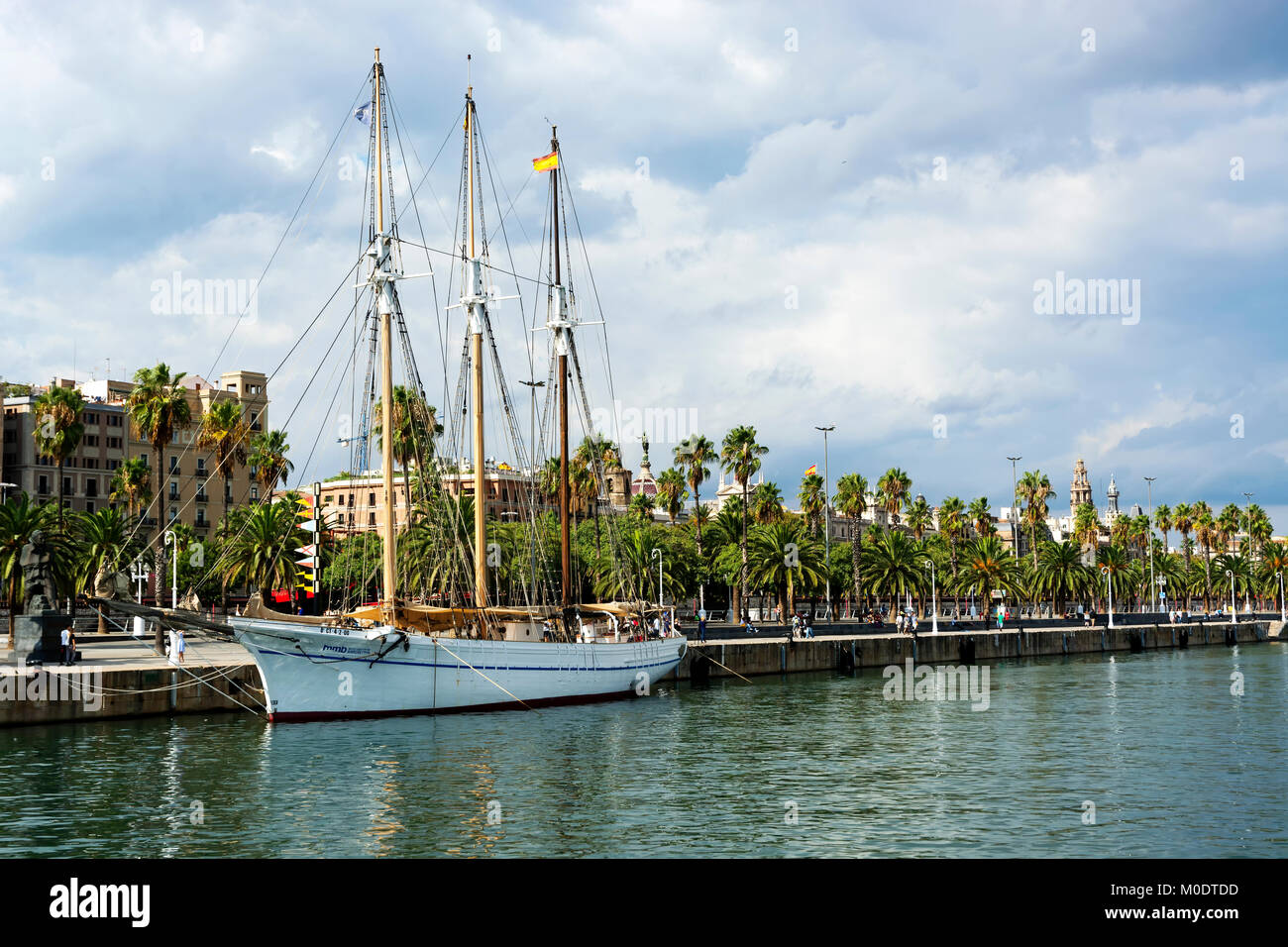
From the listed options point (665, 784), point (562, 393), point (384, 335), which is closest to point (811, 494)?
point (562, 393)

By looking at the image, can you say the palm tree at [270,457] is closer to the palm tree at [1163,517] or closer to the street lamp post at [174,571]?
the street lamp post at [174,571]

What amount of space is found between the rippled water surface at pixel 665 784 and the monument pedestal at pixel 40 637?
6.70 m

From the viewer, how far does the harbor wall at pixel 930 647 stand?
7356 cm

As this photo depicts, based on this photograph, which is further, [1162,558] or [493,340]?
[1162,558]

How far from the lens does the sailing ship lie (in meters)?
45.7

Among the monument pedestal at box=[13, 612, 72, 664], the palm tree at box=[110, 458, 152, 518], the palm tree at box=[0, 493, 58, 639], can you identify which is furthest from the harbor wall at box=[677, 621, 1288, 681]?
the palm tree at box=[110, 458, 152, 518]

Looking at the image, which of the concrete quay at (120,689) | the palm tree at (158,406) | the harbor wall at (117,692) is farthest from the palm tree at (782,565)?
the harbor wall at (117,692)

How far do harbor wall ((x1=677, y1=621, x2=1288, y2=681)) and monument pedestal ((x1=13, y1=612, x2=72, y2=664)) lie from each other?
1393 inches

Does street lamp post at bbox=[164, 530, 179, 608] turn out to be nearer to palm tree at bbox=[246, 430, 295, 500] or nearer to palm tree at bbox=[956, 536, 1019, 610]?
palm tree at bbox=[246, 430, 295, 500]

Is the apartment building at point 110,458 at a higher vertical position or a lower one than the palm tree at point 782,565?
higher
